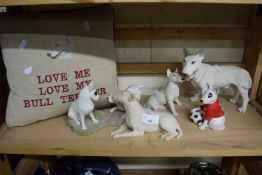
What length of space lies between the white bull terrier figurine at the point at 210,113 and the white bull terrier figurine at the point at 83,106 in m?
0.31

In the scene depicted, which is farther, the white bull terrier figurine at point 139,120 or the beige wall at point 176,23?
the beige wall at point 176,23

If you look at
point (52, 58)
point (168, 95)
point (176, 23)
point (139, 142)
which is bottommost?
point (139, 142)

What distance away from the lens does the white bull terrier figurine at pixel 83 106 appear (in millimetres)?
676

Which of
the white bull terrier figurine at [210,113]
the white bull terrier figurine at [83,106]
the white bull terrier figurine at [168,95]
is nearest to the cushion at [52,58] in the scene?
the white bull terrier figurine at [83,106]

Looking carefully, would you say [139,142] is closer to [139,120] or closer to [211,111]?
[139,120]

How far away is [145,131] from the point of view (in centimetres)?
72

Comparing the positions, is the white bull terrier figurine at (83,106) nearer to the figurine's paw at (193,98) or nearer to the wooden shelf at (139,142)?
the wooden shelf at (139,142)

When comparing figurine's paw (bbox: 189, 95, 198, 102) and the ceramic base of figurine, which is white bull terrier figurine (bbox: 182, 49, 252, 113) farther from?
the ceramic base of figurine

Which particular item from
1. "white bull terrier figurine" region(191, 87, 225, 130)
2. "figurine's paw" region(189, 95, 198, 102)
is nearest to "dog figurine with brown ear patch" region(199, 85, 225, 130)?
"white bull terrier figurine" region(191, 87, 225, 130)

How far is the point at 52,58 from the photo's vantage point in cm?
70

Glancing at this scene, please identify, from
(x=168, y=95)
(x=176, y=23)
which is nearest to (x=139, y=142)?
(x=168, y=95)

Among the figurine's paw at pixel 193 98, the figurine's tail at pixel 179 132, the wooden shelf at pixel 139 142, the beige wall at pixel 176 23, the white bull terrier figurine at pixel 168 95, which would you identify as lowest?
the wooden shelf at pixel 139 142

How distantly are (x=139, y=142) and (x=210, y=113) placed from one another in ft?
0.73

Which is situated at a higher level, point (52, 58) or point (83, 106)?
point (52, 58)
